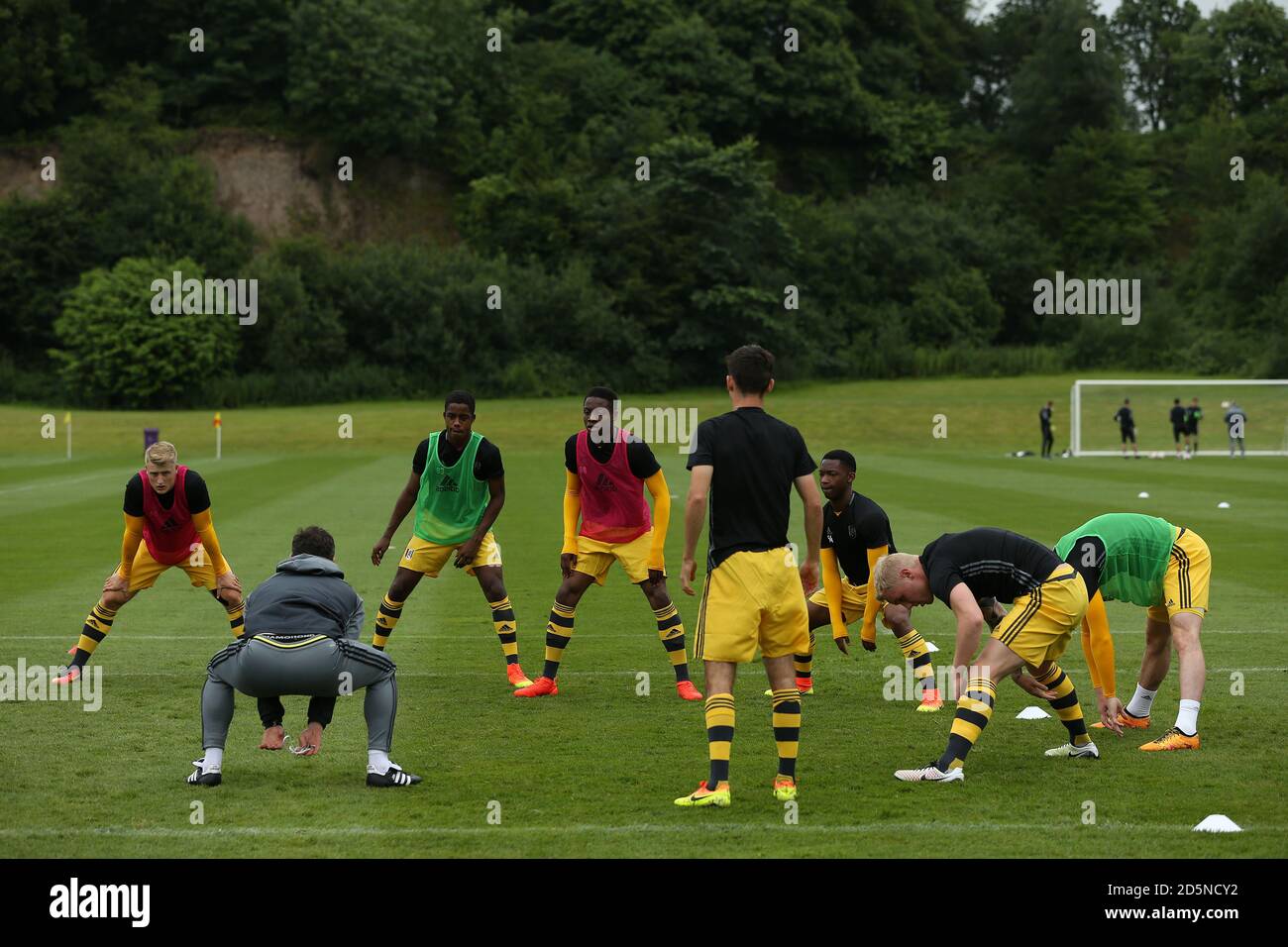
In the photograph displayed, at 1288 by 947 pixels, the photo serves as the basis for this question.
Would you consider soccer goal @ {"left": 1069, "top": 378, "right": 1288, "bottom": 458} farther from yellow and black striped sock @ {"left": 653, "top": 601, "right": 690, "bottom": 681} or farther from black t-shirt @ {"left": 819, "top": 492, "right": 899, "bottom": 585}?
yellow and black striped sock @ {"left": 653, "top": 601, "right": 690, "bottom": 681}

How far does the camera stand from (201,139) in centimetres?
8150

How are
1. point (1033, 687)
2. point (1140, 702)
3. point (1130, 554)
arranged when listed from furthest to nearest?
point (1140, 702), point (1130, 554), point (1033, 687)

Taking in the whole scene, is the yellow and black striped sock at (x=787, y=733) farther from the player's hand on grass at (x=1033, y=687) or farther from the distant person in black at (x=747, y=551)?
the player's hand on grass at (x=1033, y=687)

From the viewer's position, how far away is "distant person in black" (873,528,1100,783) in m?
8.20

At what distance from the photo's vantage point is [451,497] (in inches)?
451

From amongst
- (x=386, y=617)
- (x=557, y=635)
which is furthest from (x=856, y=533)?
(x=386, y=617)

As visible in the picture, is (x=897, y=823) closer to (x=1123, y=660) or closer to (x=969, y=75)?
(x=1123, y=660)

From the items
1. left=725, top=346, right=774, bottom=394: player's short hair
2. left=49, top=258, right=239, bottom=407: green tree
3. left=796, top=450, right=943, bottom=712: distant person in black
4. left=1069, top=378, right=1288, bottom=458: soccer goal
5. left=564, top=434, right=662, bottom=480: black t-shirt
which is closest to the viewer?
left=725, top=346, right=774, bottom=394: player's short hair

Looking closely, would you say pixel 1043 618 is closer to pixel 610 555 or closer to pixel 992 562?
pixel 992 562

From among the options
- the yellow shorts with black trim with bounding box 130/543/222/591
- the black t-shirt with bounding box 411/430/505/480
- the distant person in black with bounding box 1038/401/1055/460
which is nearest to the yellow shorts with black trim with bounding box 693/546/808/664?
the black t-shirt with bounding box 411/430/505/480

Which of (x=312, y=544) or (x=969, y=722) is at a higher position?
(x=312, y=544)

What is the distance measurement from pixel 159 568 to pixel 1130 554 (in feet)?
22.3

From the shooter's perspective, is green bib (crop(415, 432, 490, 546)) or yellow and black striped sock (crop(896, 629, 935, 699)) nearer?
yellow and black striped sock (crop(896, 629, 935, 699))

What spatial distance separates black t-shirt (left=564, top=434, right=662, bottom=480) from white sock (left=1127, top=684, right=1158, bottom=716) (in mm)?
3542
